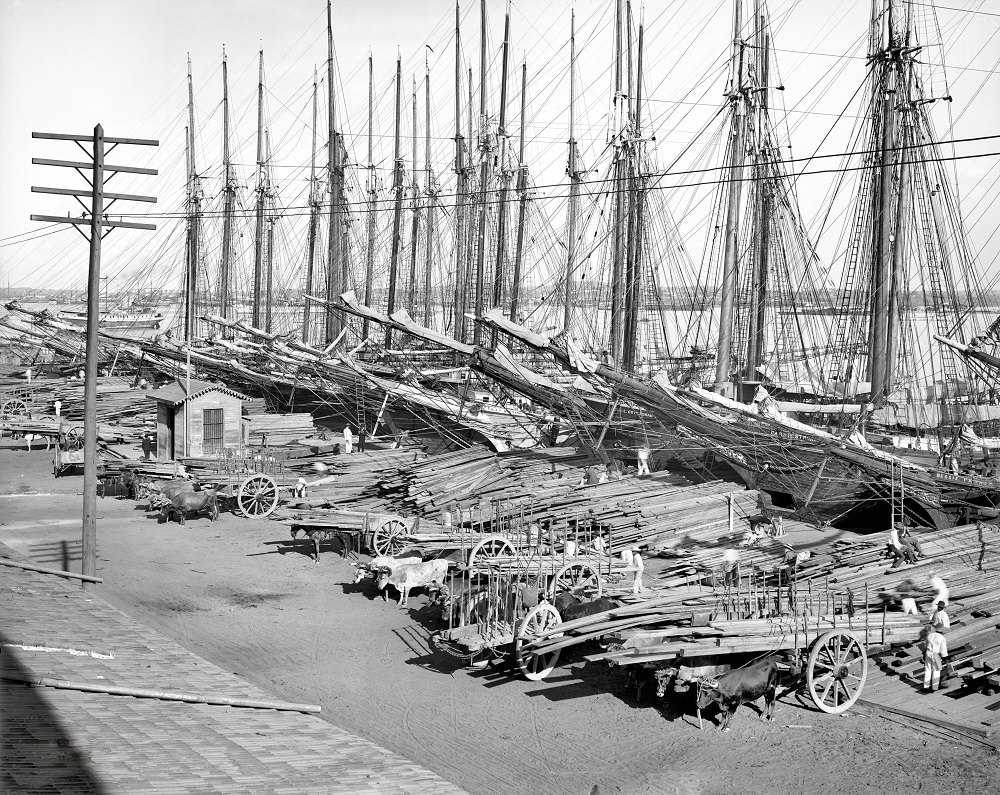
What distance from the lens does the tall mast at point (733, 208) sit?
33688 mm

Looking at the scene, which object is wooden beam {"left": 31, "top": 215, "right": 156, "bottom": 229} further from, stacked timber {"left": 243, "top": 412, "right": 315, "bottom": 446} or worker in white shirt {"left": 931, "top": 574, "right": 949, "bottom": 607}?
stacked timber {"left": 243, "top": 412, "right": 315, "bottom": 446}

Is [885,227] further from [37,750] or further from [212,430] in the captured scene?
[37,750]

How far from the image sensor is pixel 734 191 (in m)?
34.3

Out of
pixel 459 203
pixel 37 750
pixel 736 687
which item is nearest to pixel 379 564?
pixel 736 687

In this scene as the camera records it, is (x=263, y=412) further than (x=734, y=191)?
Yes

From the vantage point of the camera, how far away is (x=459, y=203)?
59.9 metres

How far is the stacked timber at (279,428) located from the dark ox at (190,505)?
27.8 feet

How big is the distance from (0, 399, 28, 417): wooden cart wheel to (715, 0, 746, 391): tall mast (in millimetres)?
31964

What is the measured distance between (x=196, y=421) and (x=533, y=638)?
2162 cm

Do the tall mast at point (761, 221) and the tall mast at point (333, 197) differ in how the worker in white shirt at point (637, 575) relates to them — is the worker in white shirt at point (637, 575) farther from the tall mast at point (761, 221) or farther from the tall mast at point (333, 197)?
the tall mast at point (333, 197)

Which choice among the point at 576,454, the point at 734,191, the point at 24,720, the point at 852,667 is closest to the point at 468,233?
the point at 734,191

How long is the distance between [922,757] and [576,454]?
16.8 metres

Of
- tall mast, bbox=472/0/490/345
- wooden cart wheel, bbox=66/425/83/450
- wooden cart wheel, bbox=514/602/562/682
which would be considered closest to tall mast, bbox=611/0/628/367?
tall mast, bbox=472/0/490/345

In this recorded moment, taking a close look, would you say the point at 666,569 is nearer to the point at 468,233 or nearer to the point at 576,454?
the point at 576,454
